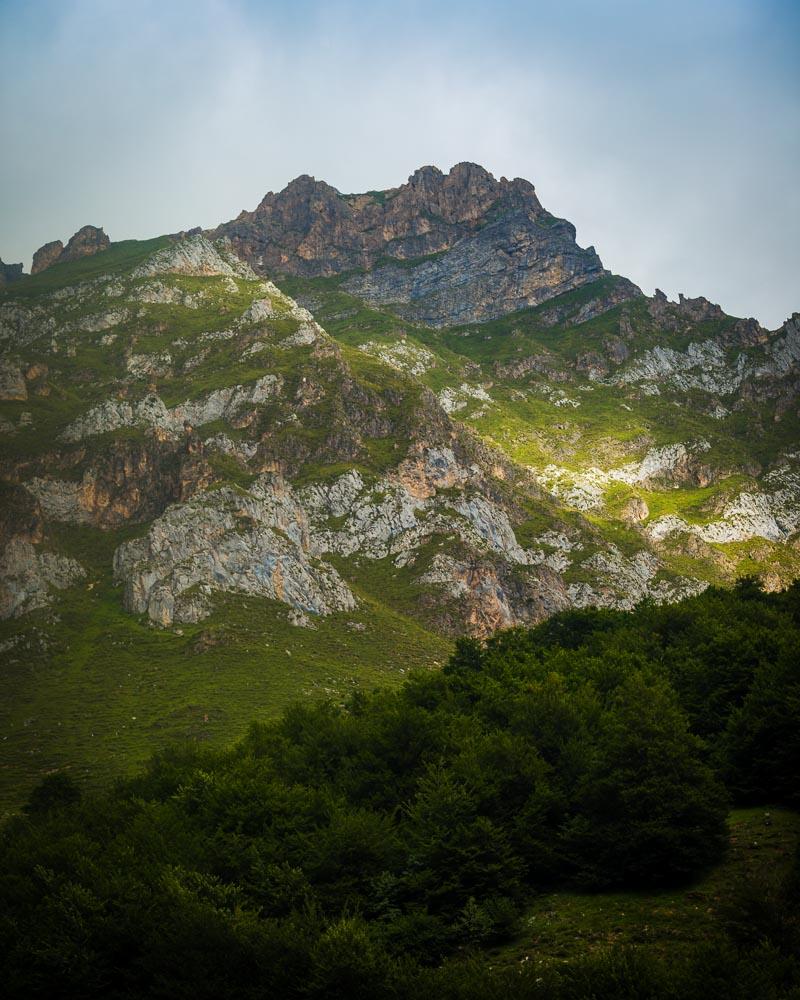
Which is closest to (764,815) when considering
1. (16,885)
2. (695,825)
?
(695,825)

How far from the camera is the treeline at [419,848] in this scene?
42.5m

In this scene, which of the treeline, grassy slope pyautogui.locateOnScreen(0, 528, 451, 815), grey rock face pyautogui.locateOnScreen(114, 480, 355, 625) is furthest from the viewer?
grey rock face pyautogui.locateOnScreen(114, 480, 355, 625)

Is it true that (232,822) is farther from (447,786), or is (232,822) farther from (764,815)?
(764,815)

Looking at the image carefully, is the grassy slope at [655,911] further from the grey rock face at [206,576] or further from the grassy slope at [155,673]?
the grey rock face at [206,576]

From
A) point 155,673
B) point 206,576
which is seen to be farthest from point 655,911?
point 206,576

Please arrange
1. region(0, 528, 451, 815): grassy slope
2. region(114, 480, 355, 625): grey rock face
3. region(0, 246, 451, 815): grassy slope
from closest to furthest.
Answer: region(0, 528, 451, 815): grassy slope < region(0, 246, 451, 815): grassy slope < region(114, 480, 355, 625): grey rock face

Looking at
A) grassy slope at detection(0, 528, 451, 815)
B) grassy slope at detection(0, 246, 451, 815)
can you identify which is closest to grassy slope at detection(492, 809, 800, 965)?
grassy slope at detection(0, 528, 451, 815)

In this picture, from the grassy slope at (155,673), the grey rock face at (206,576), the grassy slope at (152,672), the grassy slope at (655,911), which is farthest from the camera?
the grey rock face at (206,576)

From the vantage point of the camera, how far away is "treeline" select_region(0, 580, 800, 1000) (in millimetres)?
42500

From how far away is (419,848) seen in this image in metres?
57.6

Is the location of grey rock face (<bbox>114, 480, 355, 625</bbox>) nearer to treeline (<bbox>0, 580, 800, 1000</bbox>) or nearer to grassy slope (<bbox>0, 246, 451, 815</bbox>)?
grassy slope (<bbox>0, 246, 451, 815</bbox>)

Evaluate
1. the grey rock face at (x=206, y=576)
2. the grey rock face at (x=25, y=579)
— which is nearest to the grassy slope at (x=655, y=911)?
the grey rock face at (x=206, y=576)

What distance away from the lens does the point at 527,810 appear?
61.5 metres

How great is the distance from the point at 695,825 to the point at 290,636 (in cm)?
13379
